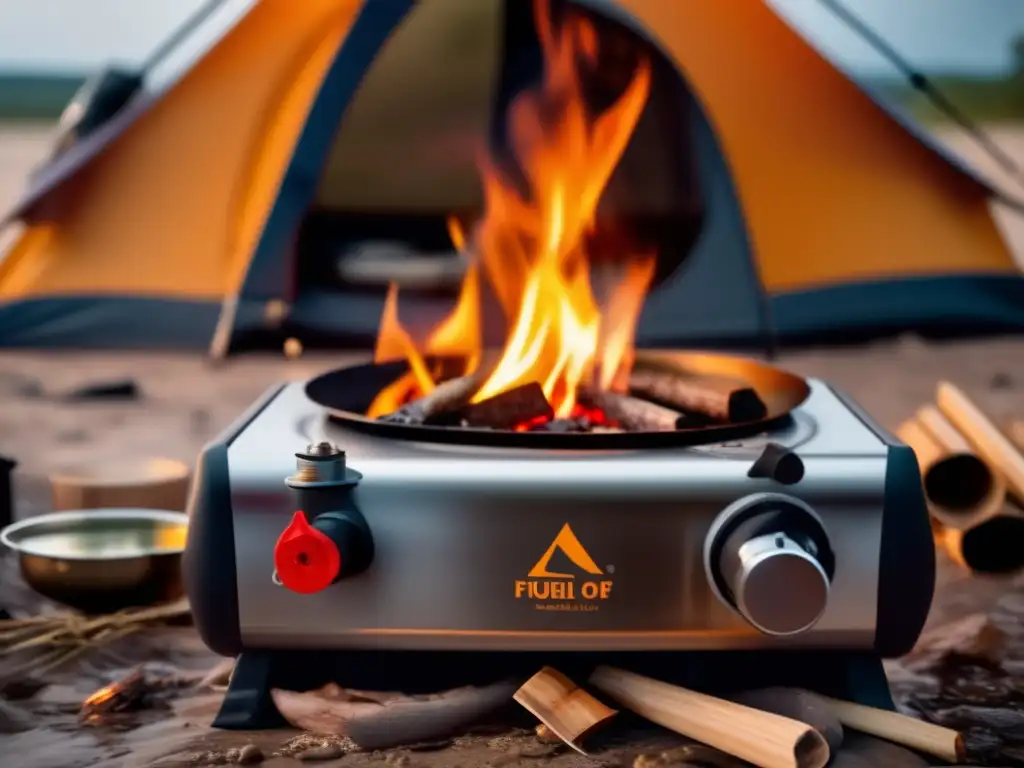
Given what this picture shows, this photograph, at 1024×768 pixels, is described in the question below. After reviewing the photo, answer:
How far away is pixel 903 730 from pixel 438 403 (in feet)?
2.03

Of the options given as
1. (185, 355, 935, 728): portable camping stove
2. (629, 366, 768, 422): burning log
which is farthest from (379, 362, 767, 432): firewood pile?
(185, 355, 935, 728): portable camping stove

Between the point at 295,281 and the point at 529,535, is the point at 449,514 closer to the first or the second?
the point at 529,535

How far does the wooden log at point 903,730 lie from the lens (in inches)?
49.3

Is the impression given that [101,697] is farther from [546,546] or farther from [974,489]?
[974,489]

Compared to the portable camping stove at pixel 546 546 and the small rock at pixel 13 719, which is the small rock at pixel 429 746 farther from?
the small rock at pixel 13 719

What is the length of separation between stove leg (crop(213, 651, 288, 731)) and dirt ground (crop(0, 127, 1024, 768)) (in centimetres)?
2

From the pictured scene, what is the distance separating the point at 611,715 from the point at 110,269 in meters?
3.14

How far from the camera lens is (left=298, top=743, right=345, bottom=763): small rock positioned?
4.09 feet

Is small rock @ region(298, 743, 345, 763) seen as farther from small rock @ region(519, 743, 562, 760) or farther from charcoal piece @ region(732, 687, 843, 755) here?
charcoal piece @ region(732, 687, 843, 755)

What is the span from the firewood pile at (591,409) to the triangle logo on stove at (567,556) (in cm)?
23

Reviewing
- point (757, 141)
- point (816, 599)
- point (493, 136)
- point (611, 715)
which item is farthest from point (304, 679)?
point (493, 136)

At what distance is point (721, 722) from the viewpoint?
4.02ft

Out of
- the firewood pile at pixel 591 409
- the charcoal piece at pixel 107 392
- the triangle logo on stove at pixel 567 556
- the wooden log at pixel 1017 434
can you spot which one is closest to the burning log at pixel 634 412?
the firewood pile at pixel 591 409

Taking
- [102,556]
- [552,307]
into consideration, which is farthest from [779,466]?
[102,556]
